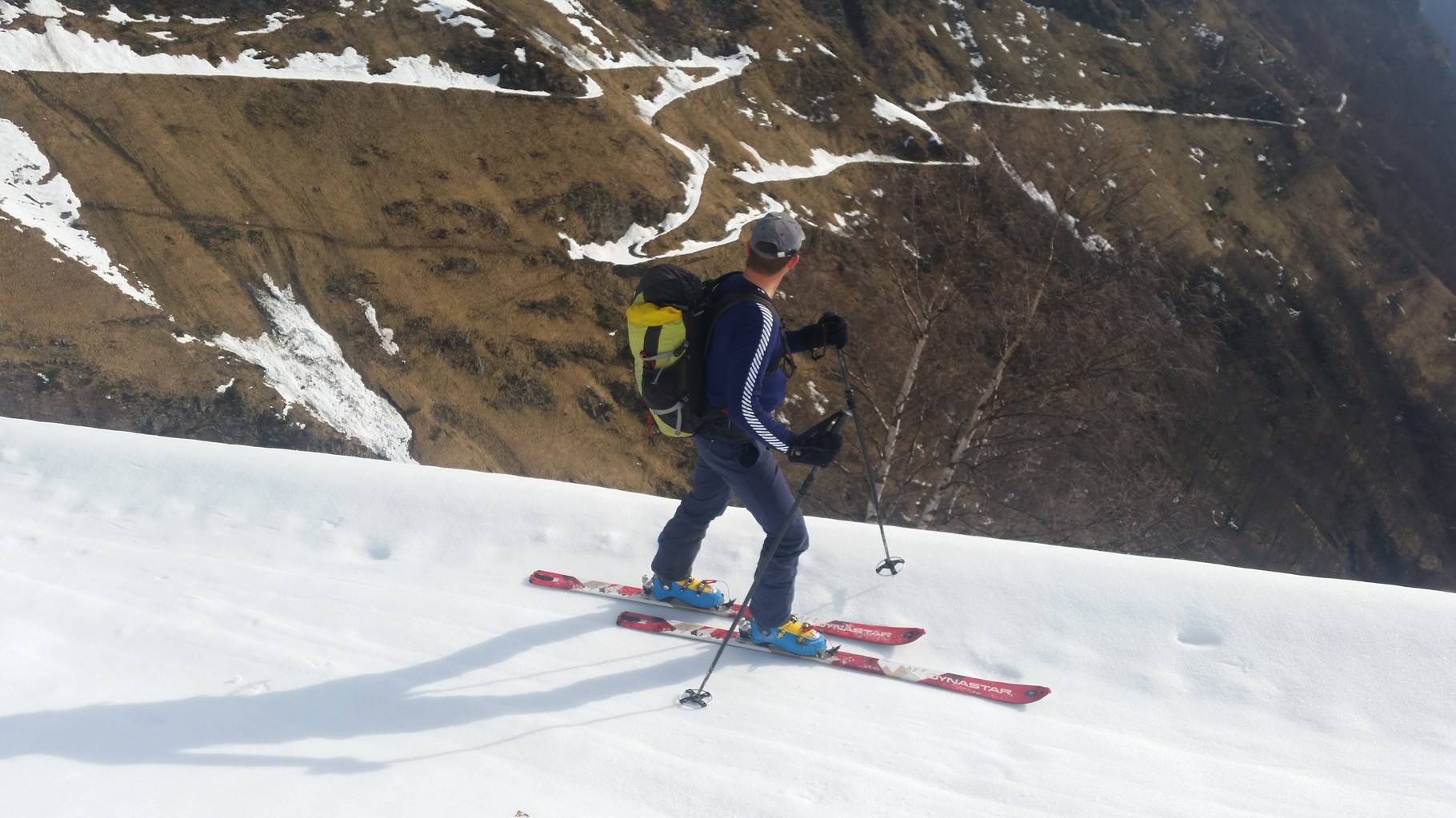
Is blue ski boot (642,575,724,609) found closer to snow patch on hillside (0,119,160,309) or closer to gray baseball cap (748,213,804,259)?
gray baseball cap (748,213,804,259)

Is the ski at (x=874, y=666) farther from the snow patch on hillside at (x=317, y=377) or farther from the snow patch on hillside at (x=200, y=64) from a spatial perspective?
the snow patch on hillside at (x=200, y=64)

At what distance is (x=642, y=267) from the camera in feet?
83.7

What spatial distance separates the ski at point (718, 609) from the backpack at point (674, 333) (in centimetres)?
162

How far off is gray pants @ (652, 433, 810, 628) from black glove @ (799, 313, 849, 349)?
2.43 ft

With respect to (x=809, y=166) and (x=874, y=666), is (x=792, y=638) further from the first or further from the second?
(x=809, y=166)

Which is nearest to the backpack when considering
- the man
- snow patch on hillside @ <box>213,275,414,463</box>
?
the man

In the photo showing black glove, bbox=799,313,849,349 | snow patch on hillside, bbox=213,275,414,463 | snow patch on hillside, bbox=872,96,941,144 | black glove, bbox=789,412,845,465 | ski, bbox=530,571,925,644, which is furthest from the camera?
snow patch on hillside, bbox=872,96,941,144

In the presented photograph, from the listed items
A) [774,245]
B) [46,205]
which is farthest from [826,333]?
[46,205]

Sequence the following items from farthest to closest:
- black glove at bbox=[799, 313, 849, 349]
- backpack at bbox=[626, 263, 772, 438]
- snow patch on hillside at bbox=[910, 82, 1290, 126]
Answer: snow patch on hillside at bbox=[910, 82, 1290, 126], black glove at bbox=[799, 313, 849, 349], backpack at bbox=[626, 263, 772, 438]

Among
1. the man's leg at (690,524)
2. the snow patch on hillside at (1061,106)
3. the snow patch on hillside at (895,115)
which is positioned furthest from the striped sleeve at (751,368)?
the snow patch on hillside at (1061,106)

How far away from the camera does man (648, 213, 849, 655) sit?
4176mm

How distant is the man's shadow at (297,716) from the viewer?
3775 millimetres

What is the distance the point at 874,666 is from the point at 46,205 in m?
23.2

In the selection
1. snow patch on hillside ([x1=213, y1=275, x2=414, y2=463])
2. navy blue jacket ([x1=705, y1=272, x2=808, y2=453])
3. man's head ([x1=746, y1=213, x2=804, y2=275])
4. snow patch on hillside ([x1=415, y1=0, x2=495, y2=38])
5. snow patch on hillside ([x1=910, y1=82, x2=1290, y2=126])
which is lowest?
snow patch on hillside ([x1=213, y1=275, x2=414, y2=463])
